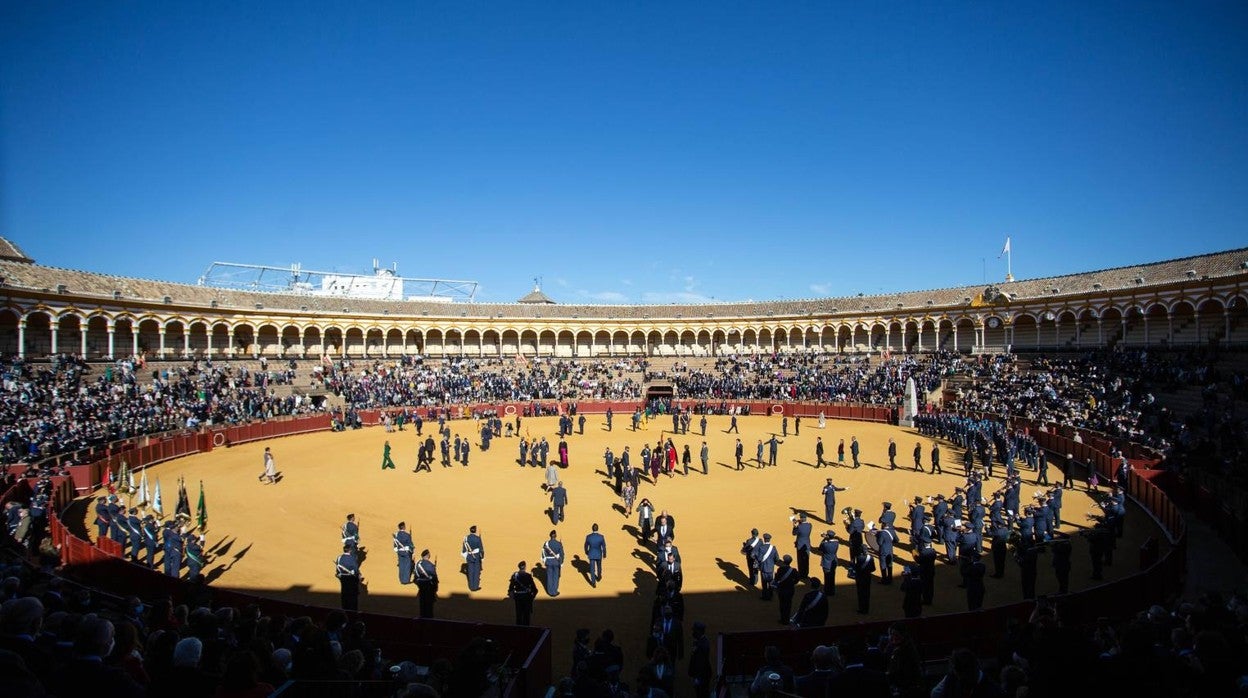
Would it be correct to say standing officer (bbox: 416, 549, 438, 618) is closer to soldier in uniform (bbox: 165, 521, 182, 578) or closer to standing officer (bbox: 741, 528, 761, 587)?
soldier in uniform (bbox: 165, 521, 182, 578)

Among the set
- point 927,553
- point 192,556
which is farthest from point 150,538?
point 927,553

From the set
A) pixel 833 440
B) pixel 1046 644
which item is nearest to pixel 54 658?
pixel 1046 644

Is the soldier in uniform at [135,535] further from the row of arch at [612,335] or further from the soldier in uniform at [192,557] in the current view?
the row of arch at [612,335]

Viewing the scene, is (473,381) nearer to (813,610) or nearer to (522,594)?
(522,594)

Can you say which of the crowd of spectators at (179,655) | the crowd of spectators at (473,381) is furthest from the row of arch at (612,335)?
the crowd of spectators at (179,655)

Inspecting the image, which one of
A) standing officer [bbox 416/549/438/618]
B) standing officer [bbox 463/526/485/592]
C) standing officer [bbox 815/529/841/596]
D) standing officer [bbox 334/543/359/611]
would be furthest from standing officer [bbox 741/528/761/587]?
standing officer [bbox 334/543/359/611]

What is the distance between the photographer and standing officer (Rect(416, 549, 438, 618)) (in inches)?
378

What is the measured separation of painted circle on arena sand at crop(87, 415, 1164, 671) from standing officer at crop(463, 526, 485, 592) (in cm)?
26

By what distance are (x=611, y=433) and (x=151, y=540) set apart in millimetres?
23787

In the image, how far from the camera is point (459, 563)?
1264cm

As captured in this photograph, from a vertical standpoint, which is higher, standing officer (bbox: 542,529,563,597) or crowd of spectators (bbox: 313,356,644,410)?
crowd of spectators (bbox: 313,356,644,410)

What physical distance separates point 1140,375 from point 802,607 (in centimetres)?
3401

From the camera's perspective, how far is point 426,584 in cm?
963

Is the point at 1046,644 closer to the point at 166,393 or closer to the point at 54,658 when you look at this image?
the point at 54,658
